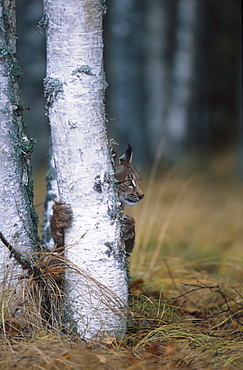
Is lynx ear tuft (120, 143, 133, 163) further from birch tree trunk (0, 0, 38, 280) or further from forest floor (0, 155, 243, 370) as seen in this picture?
forest floor (0, 155, 243, 370)

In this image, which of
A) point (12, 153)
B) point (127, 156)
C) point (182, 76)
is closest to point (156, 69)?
point (182, 76)

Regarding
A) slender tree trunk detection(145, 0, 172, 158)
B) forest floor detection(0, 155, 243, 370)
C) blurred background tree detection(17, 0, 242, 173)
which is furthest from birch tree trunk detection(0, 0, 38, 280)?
slender tree trunk detection(145, 0, 172, 158)

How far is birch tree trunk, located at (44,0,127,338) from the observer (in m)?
2.35

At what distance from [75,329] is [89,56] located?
143 cm

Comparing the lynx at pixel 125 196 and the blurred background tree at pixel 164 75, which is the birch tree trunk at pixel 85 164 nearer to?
the lynx at pixel 125 196

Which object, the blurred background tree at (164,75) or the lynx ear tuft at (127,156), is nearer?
the lynx ear tuft at (127,156)

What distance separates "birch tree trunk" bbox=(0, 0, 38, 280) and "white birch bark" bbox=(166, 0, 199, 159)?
7.64 meters

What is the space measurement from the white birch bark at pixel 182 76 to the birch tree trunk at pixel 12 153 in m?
7.64

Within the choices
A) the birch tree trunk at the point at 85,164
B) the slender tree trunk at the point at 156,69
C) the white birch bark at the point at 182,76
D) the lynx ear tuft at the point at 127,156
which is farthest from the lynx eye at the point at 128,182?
the slender tree trunk at the point at 156,69

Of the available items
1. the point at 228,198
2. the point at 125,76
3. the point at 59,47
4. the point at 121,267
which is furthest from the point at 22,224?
the point at 125,76

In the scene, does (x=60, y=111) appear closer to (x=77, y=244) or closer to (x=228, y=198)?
(x=77, y=244)

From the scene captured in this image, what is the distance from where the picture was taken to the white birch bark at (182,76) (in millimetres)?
9531

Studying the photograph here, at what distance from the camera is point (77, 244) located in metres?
2.45

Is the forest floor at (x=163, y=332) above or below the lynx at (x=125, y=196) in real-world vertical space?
below
